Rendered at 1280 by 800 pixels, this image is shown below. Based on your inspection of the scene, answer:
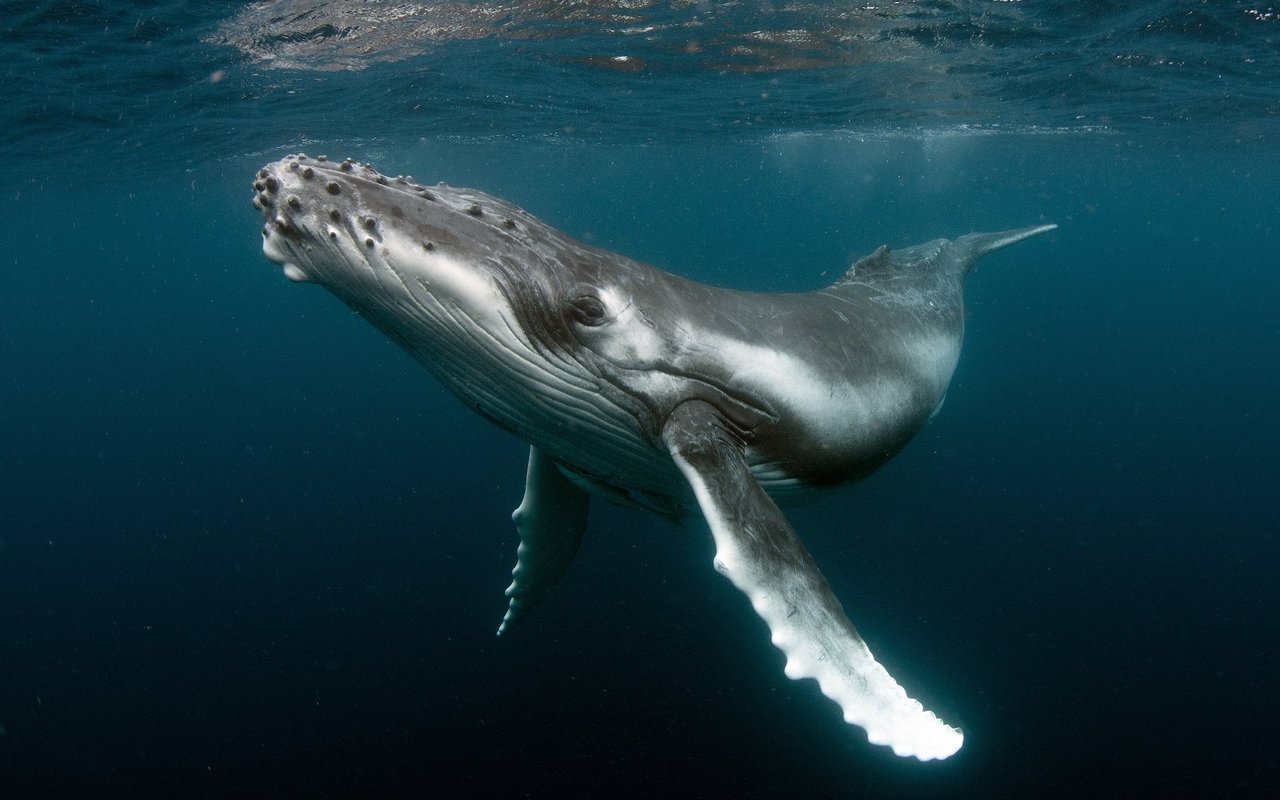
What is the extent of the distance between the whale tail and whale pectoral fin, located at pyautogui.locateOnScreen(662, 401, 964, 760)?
6.78 metres

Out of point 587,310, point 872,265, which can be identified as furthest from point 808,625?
point 872,265

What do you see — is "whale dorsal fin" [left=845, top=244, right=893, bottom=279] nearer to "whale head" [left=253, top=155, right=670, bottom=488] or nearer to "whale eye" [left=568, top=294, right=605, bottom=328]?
"whale head" [left=253, top=155, right=670, bottom=488]

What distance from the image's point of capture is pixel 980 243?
10180 mm

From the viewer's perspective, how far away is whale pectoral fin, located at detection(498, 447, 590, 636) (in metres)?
6.56

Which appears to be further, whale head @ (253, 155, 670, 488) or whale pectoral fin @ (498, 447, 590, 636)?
whale pectoral fin @ (498, 447, 590, 636)

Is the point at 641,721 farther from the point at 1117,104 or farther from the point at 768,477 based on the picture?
the point at 1117,104

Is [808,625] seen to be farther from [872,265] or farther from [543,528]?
[872,265]

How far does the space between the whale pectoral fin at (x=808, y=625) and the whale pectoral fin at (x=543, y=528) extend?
2932 mm

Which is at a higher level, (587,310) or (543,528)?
(587,310)

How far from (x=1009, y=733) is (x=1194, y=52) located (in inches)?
693

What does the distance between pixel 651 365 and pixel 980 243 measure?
25.1ft

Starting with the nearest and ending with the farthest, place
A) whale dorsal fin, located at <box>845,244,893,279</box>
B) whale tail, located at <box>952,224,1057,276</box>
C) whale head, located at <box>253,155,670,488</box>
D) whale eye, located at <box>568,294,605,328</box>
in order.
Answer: whale head, located at <box>253,155,670,488</box> → whale eye, located at <box>568,294,605,328</box> → whale dorsal fin, located at <box>845,244,893,279</box> → whale tail, located at <box>952,224,1057,276</box>

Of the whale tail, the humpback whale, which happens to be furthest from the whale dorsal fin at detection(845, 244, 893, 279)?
the humpback whale

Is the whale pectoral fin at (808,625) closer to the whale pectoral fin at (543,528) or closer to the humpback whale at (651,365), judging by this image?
the humpback whale at (651,365)
